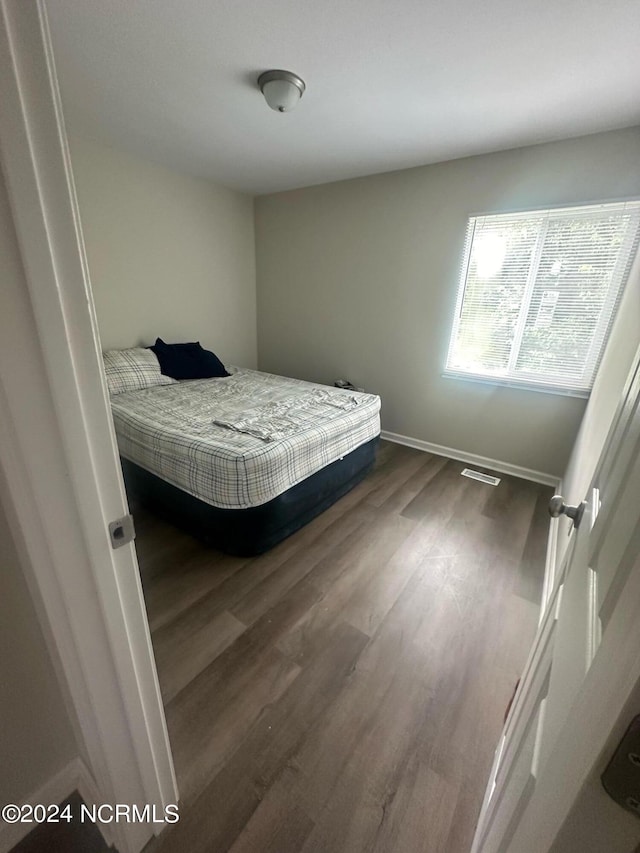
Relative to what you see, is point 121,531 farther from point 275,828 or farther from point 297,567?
point 297,567

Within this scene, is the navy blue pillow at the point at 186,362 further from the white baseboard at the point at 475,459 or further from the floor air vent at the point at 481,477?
the floor air vent at the point at 481,477

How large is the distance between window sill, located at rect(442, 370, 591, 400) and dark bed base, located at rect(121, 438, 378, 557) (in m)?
1.37

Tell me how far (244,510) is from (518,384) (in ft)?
7.81

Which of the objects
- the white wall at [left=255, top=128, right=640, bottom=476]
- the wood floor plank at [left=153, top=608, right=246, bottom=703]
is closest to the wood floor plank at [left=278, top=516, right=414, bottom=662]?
the wood floor plank at [left=153, top=608, right=246, bottom=703]

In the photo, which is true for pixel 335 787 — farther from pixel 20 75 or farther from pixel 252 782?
pixel 20 75

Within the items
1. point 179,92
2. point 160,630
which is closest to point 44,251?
point 160,630

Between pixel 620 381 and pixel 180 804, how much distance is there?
2132 millimetres

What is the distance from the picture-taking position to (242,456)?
179 cm

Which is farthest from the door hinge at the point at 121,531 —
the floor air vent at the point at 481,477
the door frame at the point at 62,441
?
the floor air vent at the point at 481,477

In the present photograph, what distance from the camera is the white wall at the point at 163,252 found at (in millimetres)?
2906

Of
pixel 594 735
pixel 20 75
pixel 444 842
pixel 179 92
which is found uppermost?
pixel 179 92

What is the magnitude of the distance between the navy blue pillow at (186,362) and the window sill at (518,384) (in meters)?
2.22

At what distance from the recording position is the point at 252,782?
1.05 m

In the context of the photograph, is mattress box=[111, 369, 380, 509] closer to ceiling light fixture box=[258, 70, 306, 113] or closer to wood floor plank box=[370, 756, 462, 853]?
wood floor plank box=[370, 756, 462, 853]
